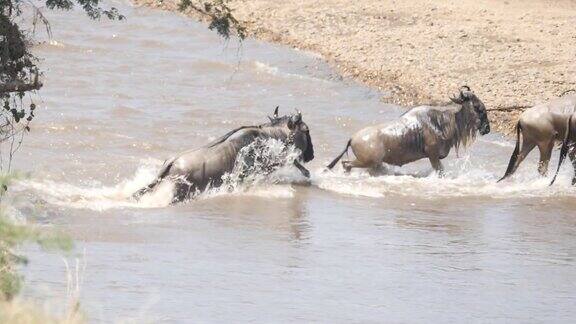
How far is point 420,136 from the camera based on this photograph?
1655 centimetres

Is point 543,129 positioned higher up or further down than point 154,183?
higher up

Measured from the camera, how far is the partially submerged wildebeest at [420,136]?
1634cm

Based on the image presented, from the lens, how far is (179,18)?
27391 millimetres

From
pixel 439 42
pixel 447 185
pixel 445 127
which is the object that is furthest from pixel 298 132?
pixel 439 42

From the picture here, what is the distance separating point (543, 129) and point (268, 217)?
4.54 m

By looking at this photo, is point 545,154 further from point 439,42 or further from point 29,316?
point 29,316

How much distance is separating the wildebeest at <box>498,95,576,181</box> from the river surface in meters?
0.22

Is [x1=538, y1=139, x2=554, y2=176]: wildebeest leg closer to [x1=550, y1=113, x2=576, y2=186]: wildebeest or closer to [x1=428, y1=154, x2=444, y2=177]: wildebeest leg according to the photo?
[x1=550, y1=113, x2=576, y2=186]: wildebeest

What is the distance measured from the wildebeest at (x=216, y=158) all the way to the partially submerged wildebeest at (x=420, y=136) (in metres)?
0.84

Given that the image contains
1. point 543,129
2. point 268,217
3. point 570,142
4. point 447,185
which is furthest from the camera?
point 543,129

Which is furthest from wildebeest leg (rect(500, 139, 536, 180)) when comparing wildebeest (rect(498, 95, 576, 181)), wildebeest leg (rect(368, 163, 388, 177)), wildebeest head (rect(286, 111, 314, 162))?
wildebeest head (rect(286, 111, 314, 162))

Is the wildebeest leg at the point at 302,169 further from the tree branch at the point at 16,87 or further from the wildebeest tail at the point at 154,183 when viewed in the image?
the tree branch at the point at 16,87

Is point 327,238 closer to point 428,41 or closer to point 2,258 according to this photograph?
point 2,258

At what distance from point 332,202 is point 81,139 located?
175 inches
